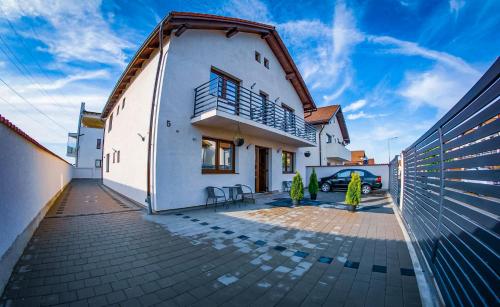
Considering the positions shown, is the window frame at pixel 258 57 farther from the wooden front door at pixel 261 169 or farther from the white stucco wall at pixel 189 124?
the wooden front door at pixel 261 169

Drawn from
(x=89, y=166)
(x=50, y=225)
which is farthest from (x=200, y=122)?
(x=89, y=166)

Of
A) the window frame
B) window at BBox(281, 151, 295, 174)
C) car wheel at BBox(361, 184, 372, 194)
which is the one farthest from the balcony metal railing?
car wheel at BBox(361, 184, 372, 194)

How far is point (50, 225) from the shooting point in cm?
514

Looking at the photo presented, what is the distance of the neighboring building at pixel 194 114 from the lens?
22.9ft

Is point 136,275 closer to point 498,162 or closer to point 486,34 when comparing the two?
point 498,162

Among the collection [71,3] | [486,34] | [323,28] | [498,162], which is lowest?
[498,162]

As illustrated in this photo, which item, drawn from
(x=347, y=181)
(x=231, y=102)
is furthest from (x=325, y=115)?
(x=231, y=102)

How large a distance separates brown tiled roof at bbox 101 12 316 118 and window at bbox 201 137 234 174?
4.03 metres

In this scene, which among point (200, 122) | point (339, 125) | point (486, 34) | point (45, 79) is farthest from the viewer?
point (339, 125)

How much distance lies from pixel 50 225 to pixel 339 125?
25.8 metres

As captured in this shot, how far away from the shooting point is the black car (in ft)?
41.3

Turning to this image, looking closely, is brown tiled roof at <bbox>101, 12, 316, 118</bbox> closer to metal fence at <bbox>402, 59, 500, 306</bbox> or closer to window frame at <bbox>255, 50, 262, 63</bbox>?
window frame at <bbox>255, 50, 262, 63</bbox>

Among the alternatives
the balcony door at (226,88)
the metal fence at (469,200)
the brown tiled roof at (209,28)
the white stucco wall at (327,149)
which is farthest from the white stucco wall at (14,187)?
the white stucco wall at (327,149)

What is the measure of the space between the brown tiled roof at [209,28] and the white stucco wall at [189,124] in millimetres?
426
